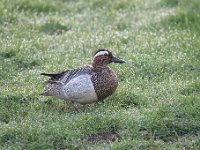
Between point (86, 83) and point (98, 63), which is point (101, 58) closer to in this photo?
point (98, 63)

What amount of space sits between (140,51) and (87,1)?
341 cm

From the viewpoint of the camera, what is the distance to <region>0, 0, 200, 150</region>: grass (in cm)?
779

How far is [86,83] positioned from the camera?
8414 millimetres

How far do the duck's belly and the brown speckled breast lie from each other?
0.06 m

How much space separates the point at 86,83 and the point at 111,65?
1.77 metres

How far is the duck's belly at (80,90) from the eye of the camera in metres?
8.37

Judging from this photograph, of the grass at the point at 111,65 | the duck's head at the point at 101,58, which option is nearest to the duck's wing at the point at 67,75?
the duck's head at the point at 101,58

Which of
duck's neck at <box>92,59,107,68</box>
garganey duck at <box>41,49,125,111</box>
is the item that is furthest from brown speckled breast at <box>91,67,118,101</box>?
duck's neck at <box>92,59,107,68</box>

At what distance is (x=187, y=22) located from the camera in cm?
1196

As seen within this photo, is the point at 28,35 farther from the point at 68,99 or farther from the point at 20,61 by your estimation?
the point at 68,99

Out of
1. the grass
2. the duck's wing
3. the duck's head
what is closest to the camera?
the grass

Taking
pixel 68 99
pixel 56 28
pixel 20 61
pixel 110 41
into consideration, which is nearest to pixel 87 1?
pixel 56 28

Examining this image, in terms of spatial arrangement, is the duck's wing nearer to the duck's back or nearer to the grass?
the duck's back

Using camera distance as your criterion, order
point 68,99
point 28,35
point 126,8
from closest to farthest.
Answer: point 68,99 < point 28,35 < point 126,8
